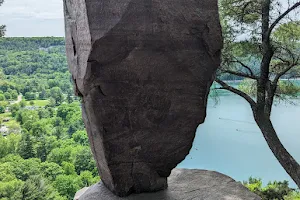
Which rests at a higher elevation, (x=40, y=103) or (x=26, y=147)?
(x=40, y=103)

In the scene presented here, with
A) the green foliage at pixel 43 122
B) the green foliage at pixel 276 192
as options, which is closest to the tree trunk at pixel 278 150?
the green foliage at pixel 276 192

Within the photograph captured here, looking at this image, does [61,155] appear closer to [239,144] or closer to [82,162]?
[82,162]

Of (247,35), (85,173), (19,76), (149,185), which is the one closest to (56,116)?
(19,76)

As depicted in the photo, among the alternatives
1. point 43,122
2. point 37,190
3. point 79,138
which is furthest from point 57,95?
point 37,190

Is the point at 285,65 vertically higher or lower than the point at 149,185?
higher

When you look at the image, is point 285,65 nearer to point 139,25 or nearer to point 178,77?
point 178,77

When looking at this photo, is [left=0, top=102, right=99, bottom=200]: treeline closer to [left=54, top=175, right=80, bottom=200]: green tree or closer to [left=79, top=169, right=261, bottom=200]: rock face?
[left=54, top=175, right=80, bottom=200]: green tree

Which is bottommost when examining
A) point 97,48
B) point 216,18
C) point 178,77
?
point 178,77

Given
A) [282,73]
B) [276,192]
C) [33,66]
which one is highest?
[282,73]
